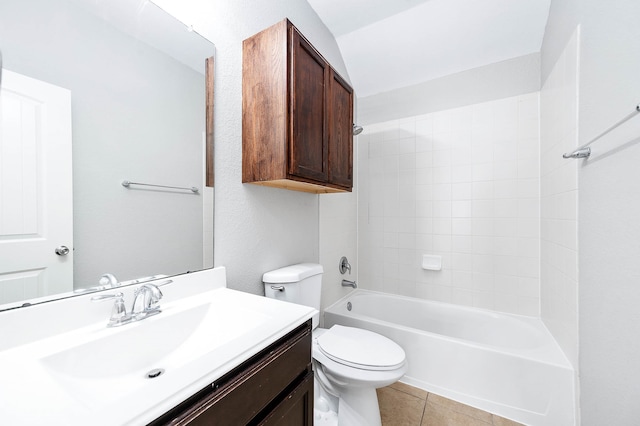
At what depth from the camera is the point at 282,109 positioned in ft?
3.75

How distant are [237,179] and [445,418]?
1777 millimetres

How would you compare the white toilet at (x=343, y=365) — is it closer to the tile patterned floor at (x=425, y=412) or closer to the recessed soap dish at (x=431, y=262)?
the tile patterned floor at (x=425, y=412)

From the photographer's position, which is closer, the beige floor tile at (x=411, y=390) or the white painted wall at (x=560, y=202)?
the white painted wall at (x=560, y=202)

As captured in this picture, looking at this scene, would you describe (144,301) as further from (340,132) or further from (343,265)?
(343,265)

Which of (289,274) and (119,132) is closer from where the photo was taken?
(119,132)

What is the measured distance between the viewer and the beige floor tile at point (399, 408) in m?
1.44

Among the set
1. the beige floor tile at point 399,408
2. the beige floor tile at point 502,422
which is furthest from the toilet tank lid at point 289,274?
the beige floor tile at point 502,422

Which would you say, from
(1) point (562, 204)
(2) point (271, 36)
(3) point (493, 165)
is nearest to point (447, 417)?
(1) point (562, 204)

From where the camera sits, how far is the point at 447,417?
1459 mm

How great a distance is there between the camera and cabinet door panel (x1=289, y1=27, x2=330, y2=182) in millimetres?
1158

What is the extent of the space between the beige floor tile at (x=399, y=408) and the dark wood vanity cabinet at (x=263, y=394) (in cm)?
88

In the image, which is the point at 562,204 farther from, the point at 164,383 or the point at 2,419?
the point at 2,419

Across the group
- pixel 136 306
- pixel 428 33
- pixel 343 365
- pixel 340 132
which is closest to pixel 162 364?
pixel 136 306

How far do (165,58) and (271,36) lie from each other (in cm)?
48
